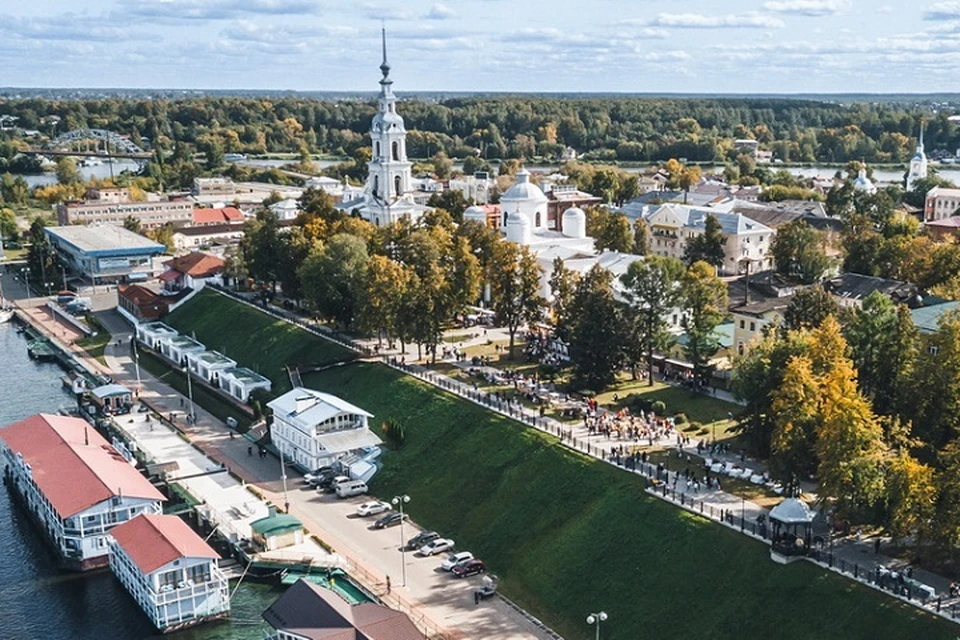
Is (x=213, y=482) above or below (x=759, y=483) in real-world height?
below

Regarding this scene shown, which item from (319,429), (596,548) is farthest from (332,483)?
(596,548)

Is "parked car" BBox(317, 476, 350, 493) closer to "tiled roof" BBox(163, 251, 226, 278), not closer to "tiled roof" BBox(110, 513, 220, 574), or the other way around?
"tiled roof" BBox(110, 513, 220, 574)

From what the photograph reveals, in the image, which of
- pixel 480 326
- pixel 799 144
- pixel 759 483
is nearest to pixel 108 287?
pixel 480 326

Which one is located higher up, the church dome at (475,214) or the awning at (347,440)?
the church dome at (475,214)

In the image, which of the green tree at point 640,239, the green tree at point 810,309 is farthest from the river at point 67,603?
the green tree at point 640,239

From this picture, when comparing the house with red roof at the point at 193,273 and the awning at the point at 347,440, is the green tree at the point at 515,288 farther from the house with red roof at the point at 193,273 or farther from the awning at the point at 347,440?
the house with red roof at the point at 193,273

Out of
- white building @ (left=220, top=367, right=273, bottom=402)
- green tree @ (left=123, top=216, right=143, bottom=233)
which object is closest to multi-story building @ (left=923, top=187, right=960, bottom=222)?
white building @ (left=220, top=367, right=273, bottom=402)

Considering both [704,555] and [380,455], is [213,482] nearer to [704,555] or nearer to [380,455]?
[380,455]
